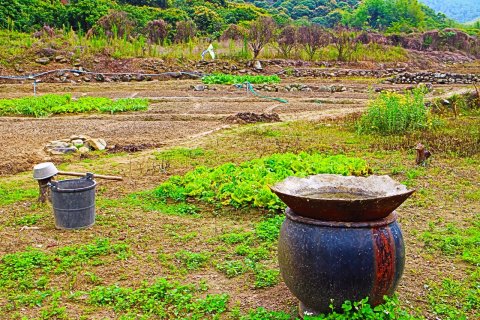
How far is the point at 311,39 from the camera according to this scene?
33.3 metres

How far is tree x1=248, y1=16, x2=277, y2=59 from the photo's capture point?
32281 millimetres

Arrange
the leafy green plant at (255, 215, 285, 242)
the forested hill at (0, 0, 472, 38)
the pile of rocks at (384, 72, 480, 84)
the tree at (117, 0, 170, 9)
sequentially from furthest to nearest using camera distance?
the tree at (117, 0, 170, 9) < the forested hill at (0, 0, 472, 38) < the pile of rocks at (384, 72, 480, 84) < the leafy green plant at (255, 215, 285, 242)

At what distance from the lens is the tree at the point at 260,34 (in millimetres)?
32281

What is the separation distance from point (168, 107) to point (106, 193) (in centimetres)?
977

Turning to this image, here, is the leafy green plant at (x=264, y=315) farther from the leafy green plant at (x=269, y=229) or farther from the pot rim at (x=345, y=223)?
the leafy green plant at (x=269, y=229)

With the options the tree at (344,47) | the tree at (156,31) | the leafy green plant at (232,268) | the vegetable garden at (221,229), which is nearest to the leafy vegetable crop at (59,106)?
the vegetable garden at (221,229)

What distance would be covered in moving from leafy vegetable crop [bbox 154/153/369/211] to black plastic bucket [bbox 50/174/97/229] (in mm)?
1273

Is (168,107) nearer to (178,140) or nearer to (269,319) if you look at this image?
(178,140)

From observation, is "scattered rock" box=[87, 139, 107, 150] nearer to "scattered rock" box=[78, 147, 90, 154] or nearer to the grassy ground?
"scattered rock" box=[78, 147, 90, 154]

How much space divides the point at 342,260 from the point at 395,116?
8682 mm

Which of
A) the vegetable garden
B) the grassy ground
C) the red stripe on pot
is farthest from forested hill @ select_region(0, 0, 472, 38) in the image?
the red stripe on pot

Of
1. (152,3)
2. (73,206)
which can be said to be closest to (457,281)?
(73,206)

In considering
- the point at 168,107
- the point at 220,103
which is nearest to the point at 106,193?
the point at 168,107

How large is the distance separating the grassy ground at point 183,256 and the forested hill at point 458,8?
163887 mm
